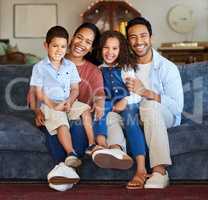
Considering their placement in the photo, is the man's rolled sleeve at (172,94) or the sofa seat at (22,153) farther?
the man's rolled sleeve at (172,94)

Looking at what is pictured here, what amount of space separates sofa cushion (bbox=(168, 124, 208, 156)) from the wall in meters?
4.42

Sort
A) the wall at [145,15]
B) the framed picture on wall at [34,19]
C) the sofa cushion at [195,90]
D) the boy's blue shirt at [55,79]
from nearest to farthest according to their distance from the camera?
the boy's blue shirt at [55,79] → the sofa cushion at [195,90] → the wall at [145,15] → the framed picture on wall at [34,19]

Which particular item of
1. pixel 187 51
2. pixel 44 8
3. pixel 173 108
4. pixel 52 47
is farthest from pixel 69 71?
pixel 44 8

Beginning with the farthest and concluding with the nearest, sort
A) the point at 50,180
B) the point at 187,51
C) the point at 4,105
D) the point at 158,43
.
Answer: the point at 158,43, the point at 187,51, the point at 4,105, the point at 50,180

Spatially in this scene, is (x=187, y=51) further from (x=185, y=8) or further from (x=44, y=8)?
(x=44, y=8)

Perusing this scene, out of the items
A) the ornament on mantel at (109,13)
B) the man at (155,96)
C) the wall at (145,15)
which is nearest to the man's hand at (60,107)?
the man at (155,96)

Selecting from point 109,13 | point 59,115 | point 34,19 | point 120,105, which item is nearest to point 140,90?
point 120,105

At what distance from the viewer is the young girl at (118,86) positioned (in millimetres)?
2521

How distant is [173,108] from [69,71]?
0.59m

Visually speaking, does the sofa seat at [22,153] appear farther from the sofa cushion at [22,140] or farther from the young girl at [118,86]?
the young girl at [118,86]

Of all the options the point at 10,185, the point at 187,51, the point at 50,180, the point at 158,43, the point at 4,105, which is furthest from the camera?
the point at 158,43

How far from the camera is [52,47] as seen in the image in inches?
104

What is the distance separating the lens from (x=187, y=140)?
2.56m

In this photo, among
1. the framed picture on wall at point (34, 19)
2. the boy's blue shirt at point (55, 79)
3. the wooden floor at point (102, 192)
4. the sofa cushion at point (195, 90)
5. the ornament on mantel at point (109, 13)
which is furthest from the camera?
the framed picture on wall at point (34, 19)
